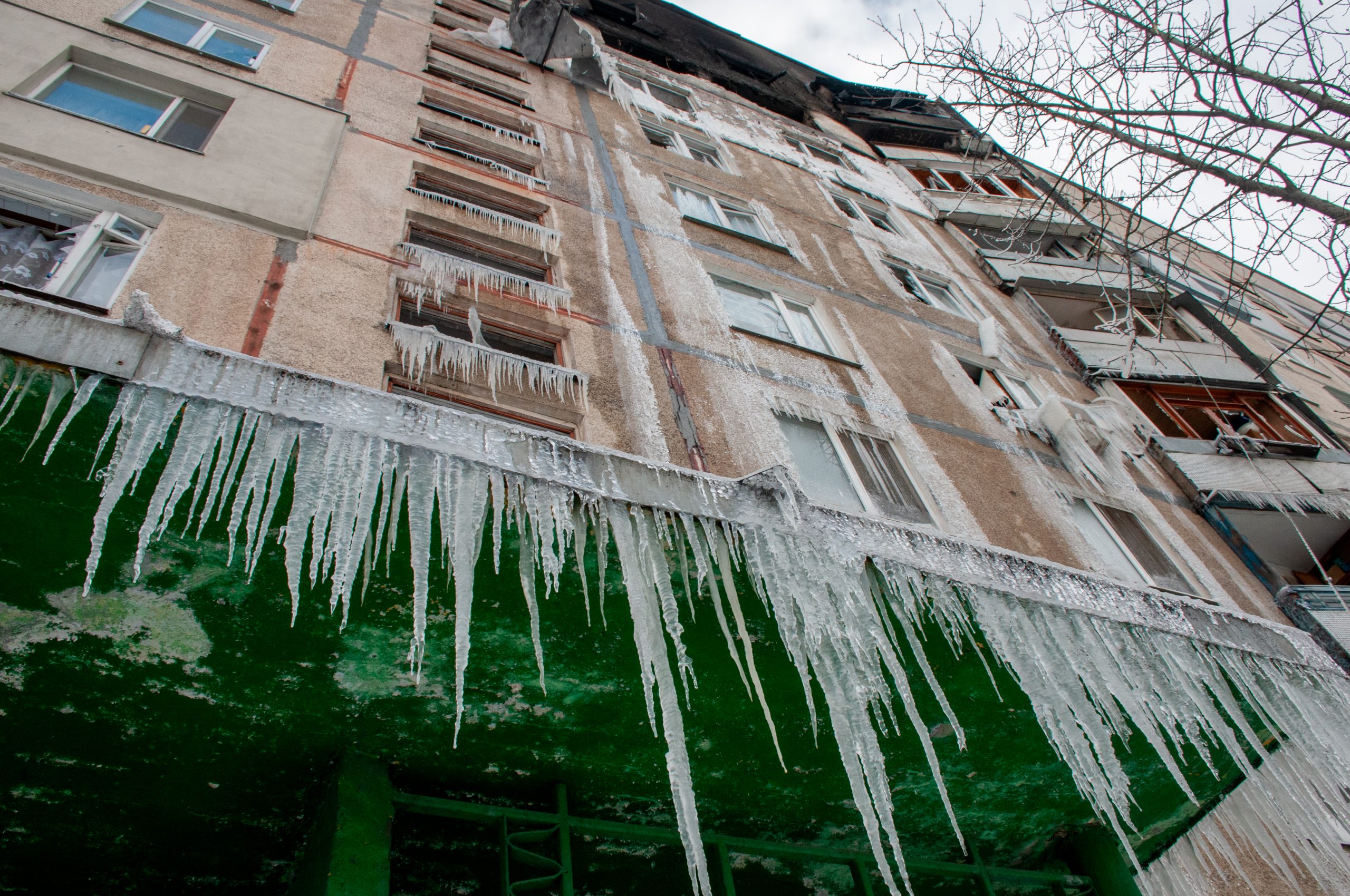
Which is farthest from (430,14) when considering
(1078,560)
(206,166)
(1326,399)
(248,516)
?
(1326,399)

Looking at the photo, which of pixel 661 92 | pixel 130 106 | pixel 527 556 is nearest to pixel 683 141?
pixel 661 92

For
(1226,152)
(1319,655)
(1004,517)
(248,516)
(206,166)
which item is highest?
(206,166)

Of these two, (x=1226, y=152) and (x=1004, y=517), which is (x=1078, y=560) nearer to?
(x=1004, y=517)

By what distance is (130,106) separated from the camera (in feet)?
19.0

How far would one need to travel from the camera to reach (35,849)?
362cm

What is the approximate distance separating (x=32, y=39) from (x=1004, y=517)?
28.3ft

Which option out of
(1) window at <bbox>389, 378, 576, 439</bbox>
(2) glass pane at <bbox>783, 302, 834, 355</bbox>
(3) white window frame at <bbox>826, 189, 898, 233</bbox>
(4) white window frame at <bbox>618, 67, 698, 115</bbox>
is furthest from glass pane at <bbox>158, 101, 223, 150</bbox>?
(3) white window frame at <bbox>826, 189, 898, 233</bbox>

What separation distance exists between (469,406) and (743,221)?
243 inches

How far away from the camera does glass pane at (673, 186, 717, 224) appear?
8883 mm

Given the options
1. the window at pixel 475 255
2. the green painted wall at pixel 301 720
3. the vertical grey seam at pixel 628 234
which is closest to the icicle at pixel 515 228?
the window at pixel 475 255

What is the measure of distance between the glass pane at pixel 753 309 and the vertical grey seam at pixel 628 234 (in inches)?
34.3

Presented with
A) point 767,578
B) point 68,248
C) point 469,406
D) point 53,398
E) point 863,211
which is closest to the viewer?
point 53,398

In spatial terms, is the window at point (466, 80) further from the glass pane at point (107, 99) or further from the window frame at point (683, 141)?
the glass pane at point (107, 99)

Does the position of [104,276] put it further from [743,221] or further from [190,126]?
[743,221]
